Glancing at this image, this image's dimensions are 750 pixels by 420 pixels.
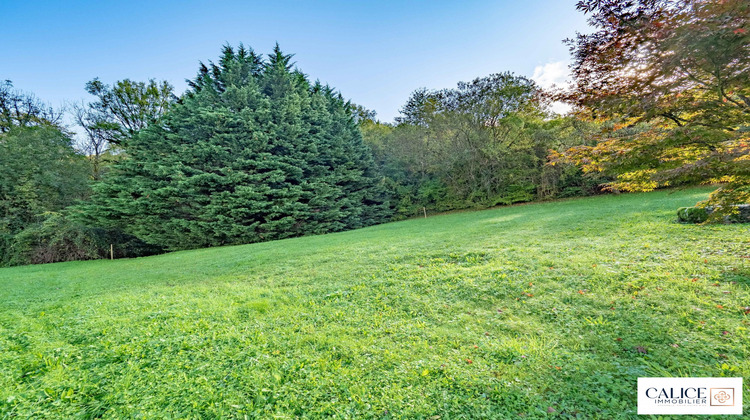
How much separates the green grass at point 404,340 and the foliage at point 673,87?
4.43ft

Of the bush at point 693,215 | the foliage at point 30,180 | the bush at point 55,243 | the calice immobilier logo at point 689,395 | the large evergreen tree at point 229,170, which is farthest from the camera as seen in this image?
the foliage at point 30,180

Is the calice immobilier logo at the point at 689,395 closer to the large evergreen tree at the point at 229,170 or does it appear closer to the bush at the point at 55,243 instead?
the large evergreen tree at the point at 229,170

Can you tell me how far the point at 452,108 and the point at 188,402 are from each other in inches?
799

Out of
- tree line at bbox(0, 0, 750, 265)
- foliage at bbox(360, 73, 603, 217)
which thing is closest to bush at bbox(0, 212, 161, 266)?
tree line at bbox(0, 0, 750, 265)

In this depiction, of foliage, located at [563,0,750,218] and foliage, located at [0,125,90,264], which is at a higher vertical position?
foliage, located at [0,125,90,264]

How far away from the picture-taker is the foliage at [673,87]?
8.64ft

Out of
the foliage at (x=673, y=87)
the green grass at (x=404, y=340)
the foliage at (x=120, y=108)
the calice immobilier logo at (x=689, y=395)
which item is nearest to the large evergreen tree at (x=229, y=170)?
the foliage at (x=120, y=108)

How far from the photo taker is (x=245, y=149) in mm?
14148

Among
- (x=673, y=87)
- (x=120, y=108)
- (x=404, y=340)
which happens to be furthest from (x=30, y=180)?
(x=673, y=87)

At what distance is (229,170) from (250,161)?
1134 mm

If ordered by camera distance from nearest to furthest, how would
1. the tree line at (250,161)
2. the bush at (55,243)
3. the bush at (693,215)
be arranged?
the bush at (693,215) < the tree line at (250,161) < the bush at (55,243)

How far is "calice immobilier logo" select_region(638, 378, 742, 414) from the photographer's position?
5.20ft

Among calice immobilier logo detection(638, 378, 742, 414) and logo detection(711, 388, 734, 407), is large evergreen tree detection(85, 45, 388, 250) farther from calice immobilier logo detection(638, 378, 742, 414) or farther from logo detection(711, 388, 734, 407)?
logo detection(711, 388, 734, 407)

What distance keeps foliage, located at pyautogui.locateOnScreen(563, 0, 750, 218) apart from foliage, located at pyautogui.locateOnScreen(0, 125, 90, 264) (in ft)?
73.5
